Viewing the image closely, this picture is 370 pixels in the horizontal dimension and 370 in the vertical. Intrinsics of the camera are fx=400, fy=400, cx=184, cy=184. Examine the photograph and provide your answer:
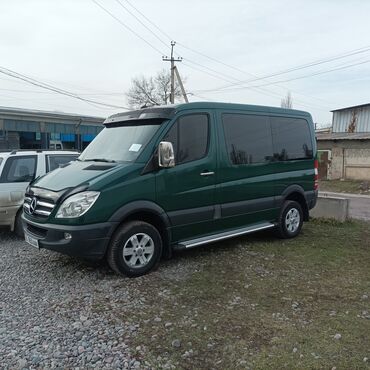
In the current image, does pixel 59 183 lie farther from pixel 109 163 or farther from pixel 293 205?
pixel 293 205

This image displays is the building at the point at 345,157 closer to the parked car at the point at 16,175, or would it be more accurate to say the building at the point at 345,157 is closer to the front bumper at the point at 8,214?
the parked car at the point at 16,175

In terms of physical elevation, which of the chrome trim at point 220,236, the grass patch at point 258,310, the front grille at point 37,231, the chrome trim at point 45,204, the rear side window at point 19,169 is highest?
the rear side window at point 19,169

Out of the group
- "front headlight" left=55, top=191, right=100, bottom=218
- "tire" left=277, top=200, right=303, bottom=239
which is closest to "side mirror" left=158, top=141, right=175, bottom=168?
"front headlight" left=55, top=191, right=100, bottom=218

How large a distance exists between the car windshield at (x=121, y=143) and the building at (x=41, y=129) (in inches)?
1112

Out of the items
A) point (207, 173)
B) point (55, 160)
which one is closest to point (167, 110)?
point (207, 173)

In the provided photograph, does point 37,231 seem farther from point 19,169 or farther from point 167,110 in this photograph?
point 19,169

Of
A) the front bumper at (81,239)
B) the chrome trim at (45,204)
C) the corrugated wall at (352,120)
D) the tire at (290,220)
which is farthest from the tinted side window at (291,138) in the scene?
the corrugated wall at (352,120)

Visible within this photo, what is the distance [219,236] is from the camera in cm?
609

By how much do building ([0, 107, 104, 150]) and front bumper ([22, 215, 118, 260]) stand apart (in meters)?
29.3

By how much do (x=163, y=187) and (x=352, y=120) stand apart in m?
28.3

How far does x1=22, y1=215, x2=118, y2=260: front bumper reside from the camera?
15.8ft

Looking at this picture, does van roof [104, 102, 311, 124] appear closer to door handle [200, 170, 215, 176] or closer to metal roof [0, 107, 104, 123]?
door handle [200, 170, 215, 176]

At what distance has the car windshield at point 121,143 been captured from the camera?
5.46m

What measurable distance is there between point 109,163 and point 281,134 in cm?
341
